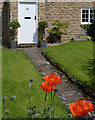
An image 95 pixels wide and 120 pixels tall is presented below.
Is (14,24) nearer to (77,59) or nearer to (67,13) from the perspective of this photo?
(67,13)

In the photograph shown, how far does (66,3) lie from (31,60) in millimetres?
7310

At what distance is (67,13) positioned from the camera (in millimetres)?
17266

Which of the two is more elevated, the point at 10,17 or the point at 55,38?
the point at 10,17

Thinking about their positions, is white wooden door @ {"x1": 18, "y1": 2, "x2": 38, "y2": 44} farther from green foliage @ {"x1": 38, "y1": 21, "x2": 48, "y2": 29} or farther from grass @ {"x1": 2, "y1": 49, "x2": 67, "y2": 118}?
grass @ {"x1": 2, "y1": 49, "x2": 67, "y2": 118}

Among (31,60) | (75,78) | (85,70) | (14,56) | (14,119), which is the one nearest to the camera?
(14,119)

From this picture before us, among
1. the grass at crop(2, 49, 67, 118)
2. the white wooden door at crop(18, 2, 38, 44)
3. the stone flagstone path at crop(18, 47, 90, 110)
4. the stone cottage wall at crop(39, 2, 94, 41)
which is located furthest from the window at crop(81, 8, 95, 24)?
the grass at crop(2, 49, 67, 118)

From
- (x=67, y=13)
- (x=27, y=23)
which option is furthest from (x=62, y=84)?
(x=67, y=13)

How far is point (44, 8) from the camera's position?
52.6 feet

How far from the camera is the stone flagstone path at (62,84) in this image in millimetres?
6738

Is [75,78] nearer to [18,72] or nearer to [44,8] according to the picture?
[18,72]

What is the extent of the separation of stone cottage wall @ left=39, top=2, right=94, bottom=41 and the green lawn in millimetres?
2247

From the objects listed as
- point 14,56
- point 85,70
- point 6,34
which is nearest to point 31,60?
point 14,56

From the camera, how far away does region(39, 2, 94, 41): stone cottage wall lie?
1689 cm

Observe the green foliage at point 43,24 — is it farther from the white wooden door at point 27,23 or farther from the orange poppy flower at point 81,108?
the orange poppy flower at point 81,108
